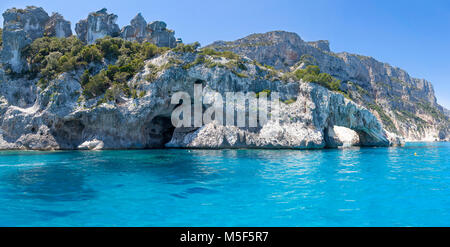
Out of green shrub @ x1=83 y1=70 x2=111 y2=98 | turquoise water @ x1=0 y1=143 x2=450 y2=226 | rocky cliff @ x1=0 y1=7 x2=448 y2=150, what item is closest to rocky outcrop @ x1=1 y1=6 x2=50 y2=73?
rocky cliff @ x1=0 y1=7 x2=448 y2=150

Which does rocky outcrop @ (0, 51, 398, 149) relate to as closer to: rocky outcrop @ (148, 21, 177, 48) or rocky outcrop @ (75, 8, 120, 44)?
rocky outcrop @ (148, 21, 177, 48)

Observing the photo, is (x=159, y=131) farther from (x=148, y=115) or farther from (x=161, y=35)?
(x=161, y=35)

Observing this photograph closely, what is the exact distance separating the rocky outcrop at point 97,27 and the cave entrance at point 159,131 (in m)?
26.6

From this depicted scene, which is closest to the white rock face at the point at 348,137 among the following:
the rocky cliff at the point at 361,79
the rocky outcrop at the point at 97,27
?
the rocky cliff at the point at 361,79

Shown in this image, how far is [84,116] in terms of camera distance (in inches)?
1184

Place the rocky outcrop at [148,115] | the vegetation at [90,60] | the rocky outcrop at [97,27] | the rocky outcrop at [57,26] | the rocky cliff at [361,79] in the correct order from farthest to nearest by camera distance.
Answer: the rocky cliff at [361,79], the rocky outcrop at [97,27], the rocky outcrop at [57,26], the vegetation at [90,60], the rocky outcrop at [148,115]

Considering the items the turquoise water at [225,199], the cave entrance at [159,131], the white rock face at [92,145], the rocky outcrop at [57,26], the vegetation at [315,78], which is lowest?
the turquoise water at [225,199]

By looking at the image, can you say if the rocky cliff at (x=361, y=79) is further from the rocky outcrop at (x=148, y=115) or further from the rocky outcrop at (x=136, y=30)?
the rocky outcrop at (x=148, y=115)

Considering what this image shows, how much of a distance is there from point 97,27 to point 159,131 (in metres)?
29.5

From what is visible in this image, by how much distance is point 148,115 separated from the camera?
3181 centimetres

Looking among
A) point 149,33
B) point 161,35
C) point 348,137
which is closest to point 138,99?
point 161,35

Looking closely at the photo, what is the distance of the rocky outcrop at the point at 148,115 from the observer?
29.9 m

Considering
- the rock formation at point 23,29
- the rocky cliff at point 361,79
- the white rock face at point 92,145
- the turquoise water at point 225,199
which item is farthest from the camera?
the rocky cliff at point 361,79
